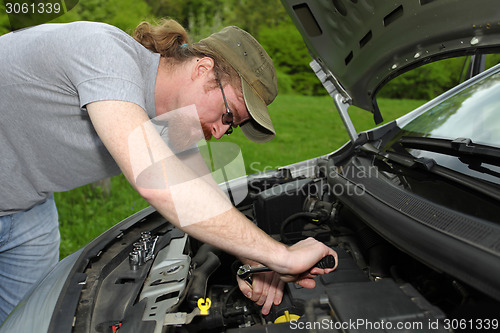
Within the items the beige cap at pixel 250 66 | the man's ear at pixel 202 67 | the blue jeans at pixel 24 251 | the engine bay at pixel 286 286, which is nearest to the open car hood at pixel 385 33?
the beige cap at pixel 250 66

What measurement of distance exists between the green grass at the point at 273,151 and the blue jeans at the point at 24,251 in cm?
A: 126

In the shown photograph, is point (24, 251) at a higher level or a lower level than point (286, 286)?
higher

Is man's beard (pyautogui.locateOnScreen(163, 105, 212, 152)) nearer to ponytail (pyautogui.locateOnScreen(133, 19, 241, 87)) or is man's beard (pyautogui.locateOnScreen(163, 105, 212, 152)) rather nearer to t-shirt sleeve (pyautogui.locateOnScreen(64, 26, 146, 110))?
ponytail (pyautogui.locateOnScreen(133, 19, 241, 87))

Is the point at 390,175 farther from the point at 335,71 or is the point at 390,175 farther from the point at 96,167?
the point at 96,167

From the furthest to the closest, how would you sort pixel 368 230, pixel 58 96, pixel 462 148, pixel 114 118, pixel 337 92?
1. pixel 337 92
2. pixel 368 230
3. pixel 462 148
4. pixel 58 96
5. pixel 114 118

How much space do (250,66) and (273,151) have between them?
14.4ft

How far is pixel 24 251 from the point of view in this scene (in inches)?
73.2

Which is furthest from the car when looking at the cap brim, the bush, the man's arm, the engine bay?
the bush

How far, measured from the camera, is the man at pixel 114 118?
105 centimetres

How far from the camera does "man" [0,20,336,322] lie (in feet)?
3.44

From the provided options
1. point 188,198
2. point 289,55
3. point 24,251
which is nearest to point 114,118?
point 188,198

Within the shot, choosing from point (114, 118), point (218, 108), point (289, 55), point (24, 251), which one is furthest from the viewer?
point (289, 55)

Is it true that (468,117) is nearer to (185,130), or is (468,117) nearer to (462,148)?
(462,148)

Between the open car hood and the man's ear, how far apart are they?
472mm
